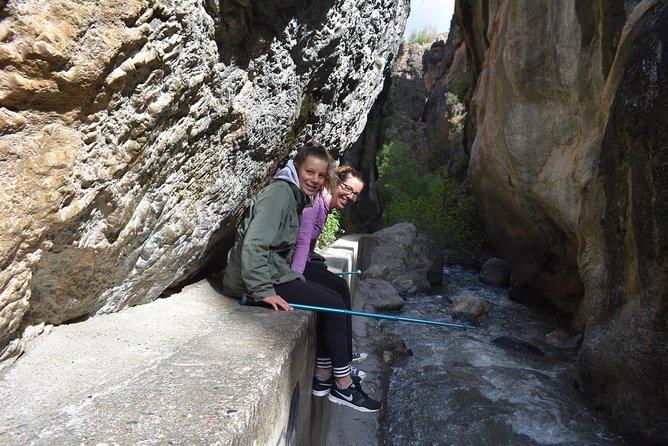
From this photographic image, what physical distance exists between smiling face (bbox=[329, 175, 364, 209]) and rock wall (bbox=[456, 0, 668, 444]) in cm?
230

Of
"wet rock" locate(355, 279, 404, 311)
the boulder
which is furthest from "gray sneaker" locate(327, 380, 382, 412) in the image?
the boulder

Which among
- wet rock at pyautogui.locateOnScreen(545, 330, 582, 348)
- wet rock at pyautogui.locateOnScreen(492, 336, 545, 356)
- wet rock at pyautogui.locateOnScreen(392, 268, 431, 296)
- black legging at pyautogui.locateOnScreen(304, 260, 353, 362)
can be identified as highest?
black legging at pyautogui.locateOnScreen(304, 260, 353, 362)

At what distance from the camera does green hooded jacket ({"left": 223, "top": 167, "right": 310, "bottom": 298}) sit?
235 centimetres

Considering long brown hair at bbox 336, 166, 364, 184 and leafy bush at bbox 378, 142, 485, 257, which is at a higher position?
leafy bush at bbox 378, 142, 485, 257

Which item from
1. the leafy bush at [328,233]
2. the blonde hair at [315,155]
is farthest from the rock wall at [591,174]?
the leafy bush at [328,233]

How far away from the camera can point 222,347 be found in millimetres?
1850

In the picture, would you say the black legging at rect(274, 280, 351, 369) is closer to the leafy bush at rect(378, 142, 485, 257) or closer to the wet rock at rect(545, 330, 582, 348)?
the wet rock at rect(545, 330, 582, 348)

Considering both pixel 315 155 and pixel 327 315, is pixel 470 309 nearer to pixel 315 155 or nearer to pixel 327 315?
pixel 327 315

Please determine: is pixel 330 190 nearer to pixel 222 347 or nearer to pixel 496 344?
pixel 222 347

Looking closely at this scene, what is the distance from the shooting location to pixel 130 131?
1604mm

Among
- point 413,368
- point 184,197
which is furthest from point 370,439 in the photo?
point 184,197

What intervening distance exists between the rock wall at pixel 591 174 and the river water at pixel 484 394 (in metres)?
0.42

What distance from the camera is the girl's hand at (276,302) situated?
2.43 m

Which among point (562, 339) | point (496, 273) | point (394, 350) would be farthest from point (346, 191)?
point (496, 273)
